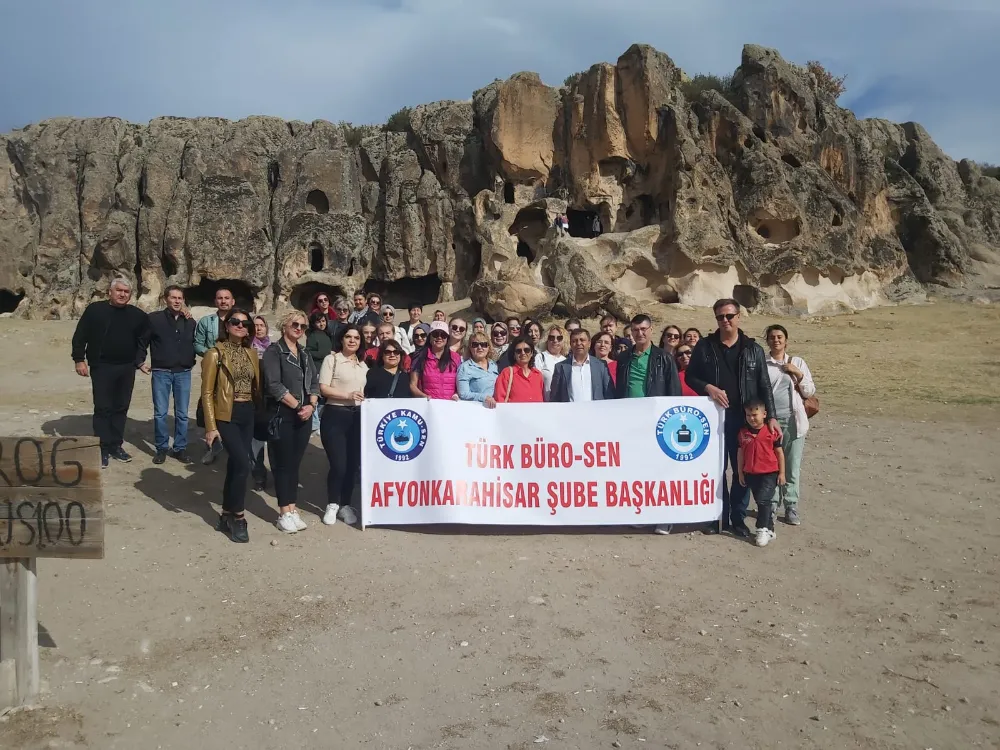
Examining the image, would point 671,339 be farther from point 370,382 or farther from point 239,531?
point 239,531

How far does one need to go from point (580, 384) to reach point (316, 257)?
21788 millimetres

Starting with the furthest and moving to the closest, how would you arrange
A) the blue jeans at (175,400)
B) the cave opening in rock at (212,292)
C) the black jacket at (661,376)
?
the cave opening in rock at (212,292)
the blue jeans at (175,400)
the black jacket at (661,376)

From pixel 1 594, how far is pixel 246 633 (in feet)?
4.22

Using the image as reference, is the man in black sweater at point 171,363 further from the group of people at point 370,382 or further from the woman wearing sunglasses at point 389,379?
the woman wearing sunglasses at point 389,379

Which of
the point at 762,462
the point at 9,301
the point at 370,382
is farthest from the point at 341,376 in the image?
the point at 9,301

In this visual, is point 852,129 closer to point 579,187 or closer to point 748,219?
point 748,219

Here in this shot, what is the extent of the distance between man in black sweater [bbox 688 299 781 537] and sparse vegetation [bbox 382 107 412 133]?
26.0m

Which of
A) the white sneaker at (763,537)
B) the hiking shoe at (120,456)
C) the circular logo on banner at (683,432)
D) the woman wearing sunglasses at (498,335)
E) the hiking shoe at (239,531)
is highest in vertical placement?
the woman wearing sunglasses at (498,335)

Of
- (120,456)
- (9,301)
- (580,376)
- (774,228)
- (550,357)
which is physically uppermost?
(774,228)

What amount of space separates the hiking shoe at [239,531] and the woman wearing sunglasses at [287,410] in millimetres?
305

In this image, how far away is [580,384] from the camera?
6258 mm

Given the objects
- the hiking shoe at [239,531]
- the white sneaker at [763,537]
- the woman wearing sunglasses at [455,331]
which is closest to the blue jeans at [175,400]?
the hiking shoe at [239,531]

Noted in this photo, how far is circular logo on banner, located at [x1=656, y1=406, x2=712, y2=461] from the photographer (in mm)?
5934

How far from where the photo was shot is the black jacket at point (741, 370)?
5.65 metres
